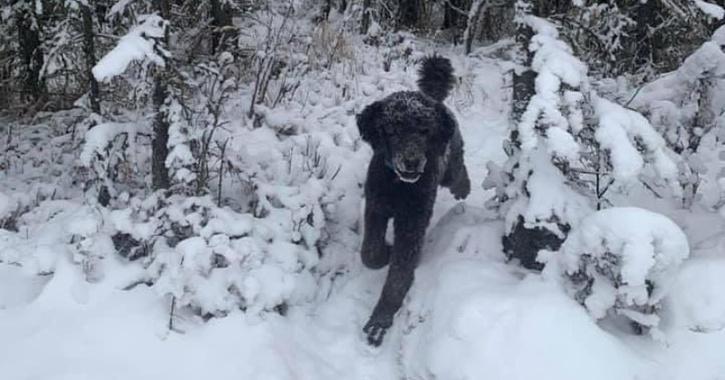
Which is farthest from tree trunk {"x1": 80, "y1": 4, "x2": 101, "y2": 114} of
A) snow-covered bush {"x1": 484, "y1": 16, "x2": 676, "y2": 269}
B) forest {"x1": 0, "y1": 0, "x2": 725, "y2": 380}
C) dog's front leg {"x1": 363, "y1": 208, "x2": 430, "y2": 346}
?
snow-covered bush {"x1": 484, "y1": 16, "x2": 676, "y2": 269}

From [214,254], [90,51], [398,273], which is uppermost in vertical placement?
[90,51]

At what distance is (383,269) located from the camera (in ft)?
13.8

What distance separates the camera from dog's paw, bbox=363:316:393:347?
3592 millimetres

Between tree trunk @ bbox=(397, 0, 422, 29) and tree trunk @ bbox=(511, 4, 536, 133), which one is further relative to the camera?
tree trunk @ bbox=(397, 0, 422, 29)

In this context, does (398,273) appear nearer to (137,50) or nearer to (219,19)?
(137,50)

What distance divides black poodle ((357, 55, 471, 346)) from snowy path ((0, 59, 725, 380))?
0.56 ft

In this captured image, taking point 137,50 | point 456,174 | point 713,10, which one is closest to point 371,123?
point 456,174

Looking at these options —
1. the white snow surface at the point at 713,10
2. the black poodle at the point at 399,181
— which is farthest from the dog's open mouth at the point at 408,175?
the white snow surface at the point at 713,10

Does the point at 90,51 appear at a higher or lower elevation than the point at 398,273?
higher

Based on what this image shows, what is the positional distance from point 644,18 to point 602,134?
5393mm

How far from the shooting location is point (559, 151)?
117 inches

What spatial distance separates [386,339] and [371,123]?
134 cm

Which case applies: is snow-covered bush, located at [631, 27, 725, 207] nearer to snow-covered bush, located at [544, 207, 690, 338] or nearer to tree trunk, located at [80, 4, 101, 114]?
snow-covered bush, located at [544, 207, 690, 338]

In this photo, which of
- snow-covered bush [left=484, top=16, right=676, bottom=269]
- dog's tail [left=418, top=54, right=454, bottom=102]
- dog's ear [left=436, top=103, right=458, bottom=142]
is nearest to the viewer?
snow-covered bush [left=484, top=16, right=676, bottom=269]
